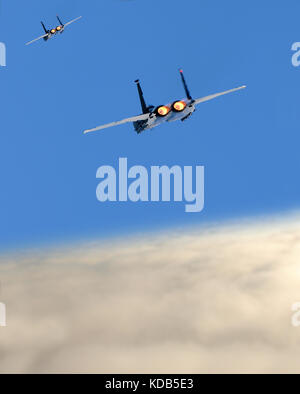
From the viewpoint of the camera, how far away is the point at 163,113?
61.9 metres

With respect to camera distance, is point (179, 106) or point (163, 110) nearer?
point (179, 106)

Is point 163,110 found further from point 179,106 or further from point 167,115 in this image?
point 179,106

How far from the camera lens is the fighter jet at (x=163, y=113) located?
61.5m

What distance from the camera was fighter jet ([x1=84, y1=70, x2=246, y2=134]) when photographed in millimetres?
61531

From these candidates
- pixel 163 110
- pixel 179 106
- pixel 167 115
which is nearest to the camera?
pixel 179 106

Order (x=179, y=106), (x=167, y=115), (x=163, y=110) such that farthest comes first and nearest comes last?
(x=167, y=115), (x=163, y=110), (x=179, y=106)

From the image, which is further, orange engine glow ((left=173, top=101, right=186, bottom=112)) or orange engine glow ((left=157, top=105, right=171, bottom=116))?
orange engine glow ((left=157, top=105, right=171, bottom=116))

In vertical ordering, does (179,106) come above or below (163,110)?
above

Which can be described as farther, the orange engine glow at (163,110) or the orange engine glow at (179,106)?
the orange engine glow at (163,110)

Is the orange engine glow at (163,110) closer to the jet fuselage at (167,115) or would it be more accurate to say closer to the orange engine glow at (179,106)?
the jet fuselage at (167,115)

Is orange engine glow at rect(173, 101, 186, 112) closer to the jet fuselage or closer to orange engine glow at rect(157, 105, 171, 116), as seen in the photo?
the jet fuselage
